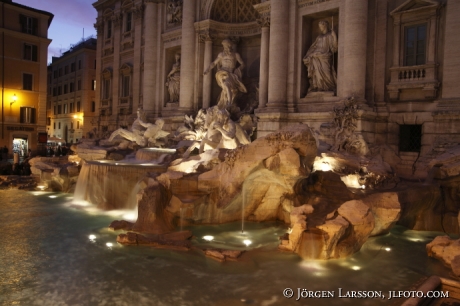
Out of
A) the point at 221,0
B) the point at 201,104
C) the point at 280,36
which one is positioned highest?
the point at 221,0

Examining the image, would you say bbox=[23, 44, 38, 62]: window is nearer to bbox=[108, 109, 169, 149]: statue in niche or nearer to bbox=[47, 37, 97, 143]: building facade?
bbox=[47, 37, 97, 143]: building facade

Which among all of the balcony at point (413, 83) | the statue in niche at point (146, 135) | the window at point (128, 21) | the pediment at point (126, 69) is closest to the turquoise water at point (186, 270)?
the balcony at point (413, 83)

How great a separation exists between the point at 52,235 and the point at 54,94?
131 ft

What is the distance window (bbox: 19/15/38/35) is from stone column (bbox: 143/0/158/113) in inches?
492

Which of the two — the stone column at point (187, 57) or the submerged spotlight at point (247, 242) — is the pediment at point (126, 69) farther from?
the submerged spotlight at point (247, 242)

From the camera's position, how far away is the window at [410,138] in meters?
12.3

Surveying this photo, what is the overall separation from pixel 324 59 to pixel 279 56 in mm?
1637

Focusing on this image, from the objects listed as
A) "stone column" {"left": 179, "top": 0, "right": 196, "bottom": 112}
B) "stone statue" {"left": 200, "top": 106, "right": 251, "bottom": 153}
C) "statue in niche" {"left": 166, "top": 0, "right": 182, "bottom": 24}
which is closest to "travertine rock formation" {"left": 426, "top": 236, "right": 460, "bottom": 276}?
"stone statue" {"left": 200, "top": 106, "right": 251, "bottom": 153}

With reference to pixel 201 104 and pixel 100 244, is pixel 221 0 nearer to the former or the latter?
pixel 201 104

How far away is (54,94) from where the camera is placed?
4397 cm

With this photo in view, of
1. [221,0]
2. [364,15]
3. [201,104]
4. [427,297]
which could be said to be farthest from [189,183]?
[221,0]

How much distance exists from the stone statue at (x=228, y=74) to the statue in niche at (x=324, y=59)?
3.70m

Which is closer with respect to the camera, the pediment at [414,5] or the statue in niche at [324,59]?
the pediment at [414,5]

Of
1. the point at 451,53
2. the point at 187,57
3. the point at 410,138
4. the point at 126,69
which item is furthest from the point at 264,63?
the point at 126,69
